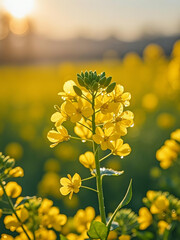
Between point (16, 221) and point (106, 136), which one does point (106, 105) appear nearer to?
point (106, 136)

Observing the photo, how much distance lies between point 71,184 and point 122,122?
354 mm

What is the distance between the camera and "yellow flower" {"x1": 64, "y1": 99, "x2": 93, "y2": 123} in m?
1.36

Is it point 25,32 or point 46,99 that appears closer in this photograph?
point 46,99

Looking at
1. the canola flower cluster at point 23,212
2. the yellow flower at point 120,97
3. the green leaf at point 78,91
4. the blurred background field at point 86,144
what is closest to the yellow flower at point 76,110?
the green leaf at point 78,91

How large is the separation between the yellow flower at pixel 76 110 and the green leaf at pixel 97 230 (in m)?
0.43

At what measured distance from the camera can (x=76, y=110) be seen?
1411 millimetres

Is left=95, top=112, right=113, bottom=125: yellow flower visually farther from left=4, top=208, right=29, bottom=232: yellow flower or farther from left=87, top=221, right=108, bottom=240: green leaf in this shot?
left=4, top=208, right=29, bottom=232: yellow flower

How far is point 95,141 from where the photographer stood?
1.36m

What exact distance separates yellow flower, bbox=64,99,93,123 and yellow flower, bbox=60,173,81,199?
0.25m

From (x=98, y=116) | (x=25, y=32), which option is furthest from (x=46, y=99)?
(x=25, y=32)

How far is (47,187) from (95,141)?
→ 2471mm

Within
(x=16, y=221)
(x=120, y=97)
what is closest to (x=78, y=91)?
(x=120, y=97)

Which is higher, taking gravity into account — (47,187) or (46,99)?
(46,99)

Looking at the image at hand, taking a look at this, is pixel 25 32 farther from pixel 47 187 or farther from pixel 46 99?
pixel 47 187
